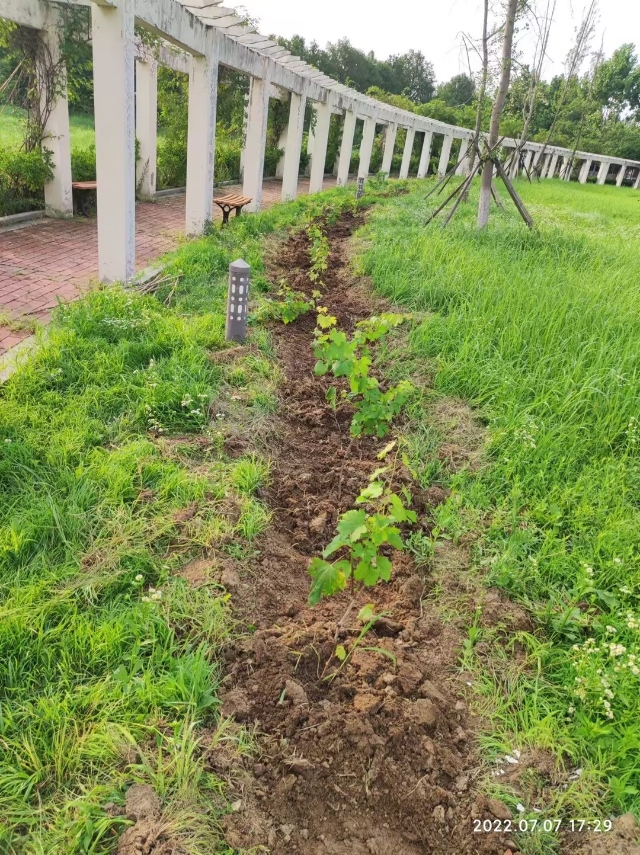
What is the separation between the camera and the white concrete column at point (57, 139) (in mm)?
7820

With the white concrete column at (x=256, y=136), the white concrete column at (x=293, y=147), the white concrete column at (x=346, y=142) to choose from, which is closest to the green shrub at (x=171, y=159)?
the white concrete column at (x=256, y=136)

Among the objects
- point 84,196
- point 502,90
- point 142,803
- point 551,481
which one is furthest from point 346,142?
point 142,803

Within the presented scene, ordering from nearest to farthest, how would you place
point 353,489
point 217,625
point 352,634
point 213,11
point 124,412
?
point 217,625
point 352,634
point 353,489
point 124,412
point 213,11

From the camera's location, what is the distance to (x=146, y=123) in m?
11.3

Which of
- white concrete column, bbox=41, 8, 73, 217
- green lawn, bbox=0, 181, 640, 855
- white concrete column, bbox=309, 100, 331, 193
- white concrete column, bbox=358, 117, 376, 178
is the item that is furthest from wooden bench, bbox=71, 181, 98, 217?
white concrete column, bbox=358, 117, 376, 178

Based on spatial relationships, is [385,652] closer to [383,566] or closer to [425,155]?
[383,566]

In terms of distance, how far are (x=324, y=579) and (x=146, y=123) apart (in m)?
12.0

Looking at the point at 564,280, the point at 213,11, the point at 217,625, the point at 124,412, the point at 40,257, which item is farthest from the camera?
the point at 213,11

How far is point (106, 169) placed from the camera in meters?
5.77

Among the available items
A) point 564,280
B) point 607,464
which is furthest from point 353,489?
point 564,280

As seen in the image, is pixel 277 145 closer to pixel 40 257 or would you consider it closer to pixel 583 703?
pixel 40 257

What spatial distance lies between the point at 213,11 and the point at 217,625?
8531 millimetres

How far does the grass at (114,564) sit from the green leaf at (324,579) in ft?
1.50

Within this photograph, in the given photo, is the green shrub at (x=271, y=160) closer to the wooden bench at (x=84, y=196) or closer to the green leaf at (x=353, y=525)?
the wooden bench at (x=84, y=196)
